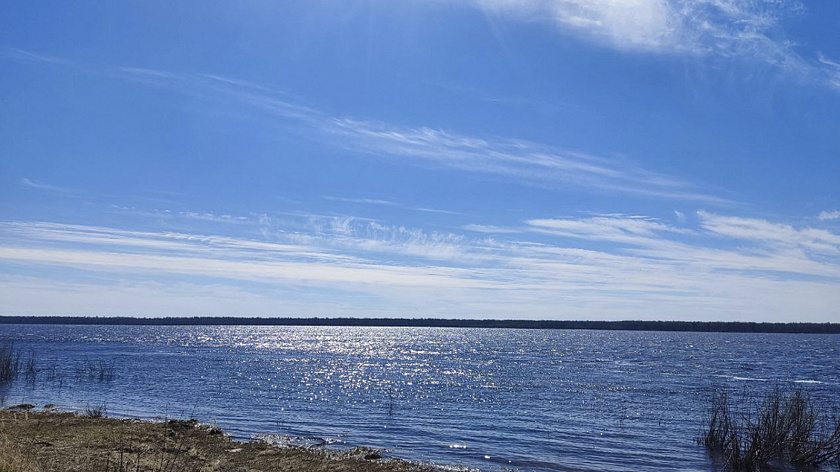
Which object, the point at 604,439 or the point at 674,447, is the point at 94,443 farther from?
the point at 674,447

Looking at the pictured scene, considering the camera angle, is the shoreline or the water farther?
the water

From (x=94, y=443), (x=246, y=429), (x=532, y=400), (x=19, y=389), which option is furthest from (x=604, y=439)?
(x=19, y=389)

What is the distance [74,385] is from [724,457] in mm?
41289

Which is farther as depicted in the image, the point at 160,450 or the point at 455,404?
the point at 455,404

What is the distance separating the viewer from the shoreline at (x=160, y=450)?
18702mm

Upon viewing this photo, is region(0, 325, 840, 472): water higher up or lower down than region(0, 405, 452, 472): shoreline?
lower down

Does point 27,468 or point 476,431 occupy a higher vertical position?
point 27,468

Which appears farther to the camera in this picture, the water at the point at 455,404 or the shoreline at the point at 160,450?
the water at the point at 455,404

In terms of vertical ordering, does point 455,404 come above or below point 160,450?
below

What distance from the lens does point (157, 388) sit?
45531 millimetres

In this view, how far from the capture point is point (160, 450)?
837 inches

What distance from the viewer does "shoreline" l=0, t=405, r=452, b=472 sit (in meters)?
18.7

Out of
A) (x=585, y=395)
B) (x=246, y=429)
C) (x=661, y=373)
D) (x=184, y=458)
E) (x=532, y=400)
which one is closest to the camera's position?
(x=184, y=458)

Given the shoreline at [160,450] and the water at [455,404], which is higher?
the shoreline at [160,450]
